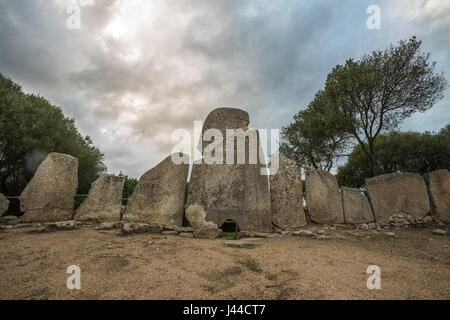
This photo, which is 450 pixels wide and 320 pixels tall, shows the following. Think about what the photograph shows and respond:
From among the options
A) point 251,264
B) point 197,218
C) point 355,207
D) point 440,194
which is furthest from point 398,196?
point 197,218

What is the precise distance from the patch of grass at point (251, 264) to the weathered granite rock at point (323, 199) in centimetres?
398

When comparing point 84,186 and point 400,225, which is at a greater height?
point 84,186

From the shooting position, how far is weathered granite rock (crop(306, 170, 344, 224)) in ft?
23.3

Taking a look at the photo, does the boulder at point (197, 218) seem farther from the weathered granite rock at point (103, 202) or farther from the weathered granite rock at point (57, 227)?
the weathered granite rock at point (57, 227)

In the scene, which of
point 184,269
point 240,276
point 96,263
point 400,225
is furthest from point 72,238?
point 400,225

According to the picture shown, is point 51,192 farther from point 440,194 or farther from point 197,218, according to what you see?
point 440,194

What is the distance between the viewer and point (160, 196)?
682cm

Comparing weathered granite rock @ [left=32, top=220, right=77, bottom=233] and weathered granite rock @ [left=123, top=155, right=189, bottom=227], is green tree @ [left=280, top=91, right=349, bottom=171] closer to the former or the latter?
weathered granite rock @ [left=123, top=155, right=189, bottom=227]

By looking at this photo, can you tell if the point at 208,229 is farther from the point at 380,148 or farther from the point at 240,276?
the point at 380,148

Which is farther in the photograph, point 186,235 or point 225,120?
point 225,120

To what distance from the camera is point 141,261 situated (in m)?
3.68

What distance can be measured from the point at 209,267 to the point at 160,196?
148 inches

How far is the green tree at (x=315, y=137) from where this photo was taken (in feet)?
39.5
